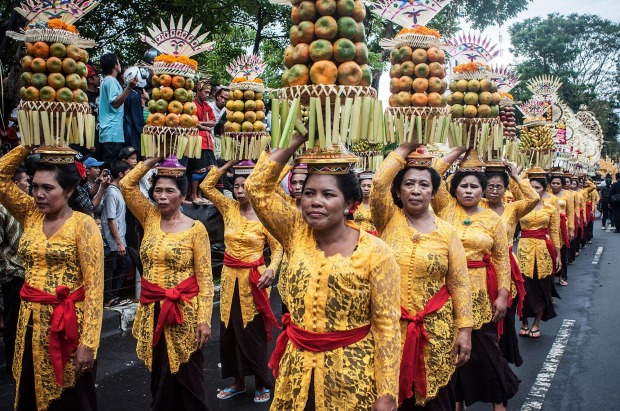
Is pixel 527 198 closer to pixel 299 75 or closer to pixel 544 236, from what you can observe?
pixel 544 236

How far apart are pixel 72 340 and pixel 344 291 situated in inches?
77.8

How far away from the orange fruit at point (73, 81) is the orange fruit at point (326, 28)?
1.98 meters

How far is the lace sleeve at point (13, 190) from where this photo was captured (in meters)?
4.09

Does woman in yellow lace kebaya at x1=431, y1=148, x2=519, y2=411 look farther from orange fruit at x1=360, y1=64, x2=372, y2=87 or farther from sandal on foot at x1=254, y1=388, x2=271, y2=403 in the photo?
orange fruit at x1=360, y1=64, x2=372, y2=87

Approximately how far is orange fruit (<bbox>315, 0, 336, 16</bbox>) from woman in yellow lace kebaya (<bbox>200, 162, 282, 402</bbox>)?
3.08 meters

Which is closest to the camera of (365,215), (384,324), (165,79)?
(384,324)

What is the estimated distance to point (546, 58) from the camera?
39.7 meters

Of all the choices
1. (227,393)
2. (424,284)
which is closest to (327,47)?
(424,284)

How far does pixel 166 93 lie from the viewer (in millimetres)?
4941

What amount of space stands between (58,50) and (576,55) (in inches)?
1762

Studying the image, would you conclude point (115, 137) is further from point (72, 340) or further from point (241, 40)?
point (241, 40)

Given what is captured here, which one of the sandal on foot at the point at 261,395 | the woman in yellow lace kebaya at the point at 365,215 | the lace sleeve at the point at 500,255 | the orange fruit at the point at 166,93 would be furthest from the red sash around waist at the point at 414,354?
the woman in yellow lace kebaya at the point at 365,215

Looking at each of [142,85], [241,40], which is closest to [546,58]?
[241,40]

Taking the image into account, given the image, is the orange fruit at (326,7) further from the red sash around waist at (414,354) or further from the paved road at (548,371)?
the paved road at (548,371)
